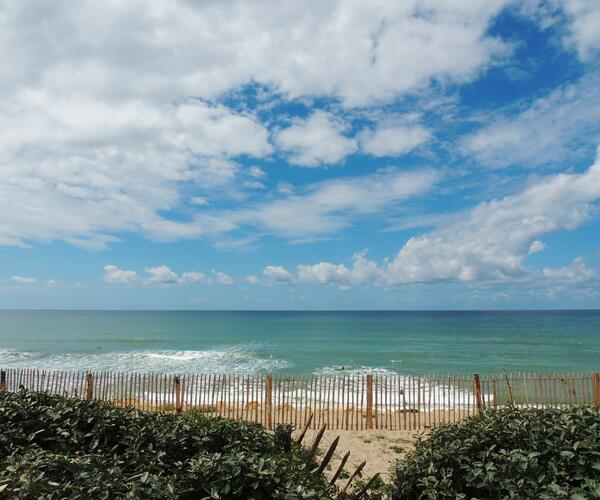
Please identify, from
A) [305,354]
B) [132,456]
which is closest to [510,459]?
[132,456]

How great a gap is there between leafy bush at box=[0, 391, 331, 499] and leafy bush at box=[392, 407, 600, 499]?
100cm

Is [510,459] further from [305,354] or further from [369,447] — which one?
[305,354]

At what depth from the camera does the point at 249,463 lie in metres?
3.65

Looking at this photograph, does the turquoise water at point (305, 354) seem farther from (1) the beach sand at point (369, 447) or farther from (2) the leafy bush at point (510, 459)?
(2) the leafy bush at point (510, 459)

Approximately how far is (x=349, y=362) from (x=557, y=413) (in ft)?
114

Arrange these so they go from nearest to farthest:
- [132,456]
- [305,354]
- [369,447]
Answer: [132,456]
[369,447]
[305,354]

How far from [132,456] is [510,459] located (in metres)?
3.56

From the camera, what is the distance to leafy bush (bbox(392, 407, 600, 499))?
3.63 m

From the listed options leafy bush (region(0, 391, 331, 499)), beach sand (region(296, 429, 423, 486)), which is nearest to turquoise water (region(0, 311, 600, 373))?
beach sand (region(296, 429, 423, 486))

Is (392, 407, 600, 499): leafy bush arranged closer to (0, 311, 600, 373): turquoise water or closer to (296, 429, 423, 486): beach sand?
(296, 429, 423, 486): beach sand

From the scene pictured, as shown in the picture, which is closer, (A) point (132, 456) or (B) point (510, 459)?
(B) point (510, 459)

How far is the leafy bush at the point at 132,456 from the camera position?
11.1 ft

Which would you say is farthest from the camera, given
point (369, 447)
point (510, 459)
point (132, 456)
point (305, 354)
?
point (305, 354)

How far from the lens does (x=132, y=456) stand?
14.4 ft
